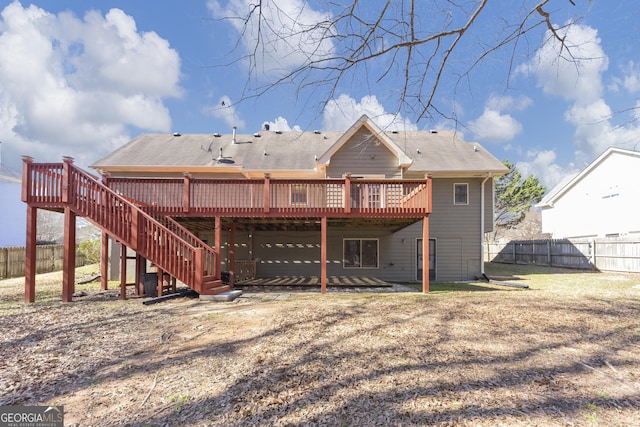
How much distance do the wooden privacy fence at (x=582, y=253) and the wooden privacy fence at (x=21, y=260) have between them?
28.6m

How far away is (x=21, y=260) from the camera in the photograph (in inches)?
594

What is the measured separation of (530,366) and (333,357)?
2.42 metres

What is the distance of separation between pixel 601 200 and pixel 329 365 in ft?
80.8

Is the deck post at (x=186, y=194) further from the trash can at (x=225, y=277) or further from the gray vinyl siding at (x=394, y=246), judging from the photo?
the gray vinyl siding at (x=394, y=246)

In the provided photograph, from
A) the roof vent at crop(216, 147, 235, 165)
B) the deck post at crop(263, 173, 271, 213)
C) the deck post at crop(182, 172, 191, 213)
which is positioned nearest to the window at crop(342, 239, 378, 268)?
the deck post at crop(263, 173, 271, 213)

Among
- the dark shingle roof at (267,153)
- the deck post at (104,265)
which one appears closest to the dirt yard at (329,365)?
the deck post at (104,265)

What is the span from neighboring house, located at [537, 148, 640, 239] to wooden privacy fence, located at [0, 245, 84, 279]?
31.0 meters

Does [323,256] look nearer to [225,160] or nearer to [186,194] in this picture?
[186,194]

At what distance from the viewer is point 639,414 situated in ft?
9.48

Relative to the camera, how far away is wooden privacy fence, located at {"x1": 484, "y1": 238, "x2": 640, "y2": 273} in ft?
51.0

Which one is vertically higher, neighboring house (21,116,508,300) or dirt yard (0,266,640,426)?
neighboring house (21,116,508,300)

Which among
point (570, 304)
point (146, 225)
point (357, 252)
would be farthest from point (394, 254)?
point (146, 225)

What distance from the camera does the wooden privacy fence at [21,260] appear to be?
14.3m

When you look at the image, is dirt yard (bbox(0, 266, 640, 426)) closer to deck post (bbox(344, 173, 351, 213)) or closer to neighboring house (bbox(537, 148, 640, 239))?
deck post (bbox(344, 173, 351, 213))
